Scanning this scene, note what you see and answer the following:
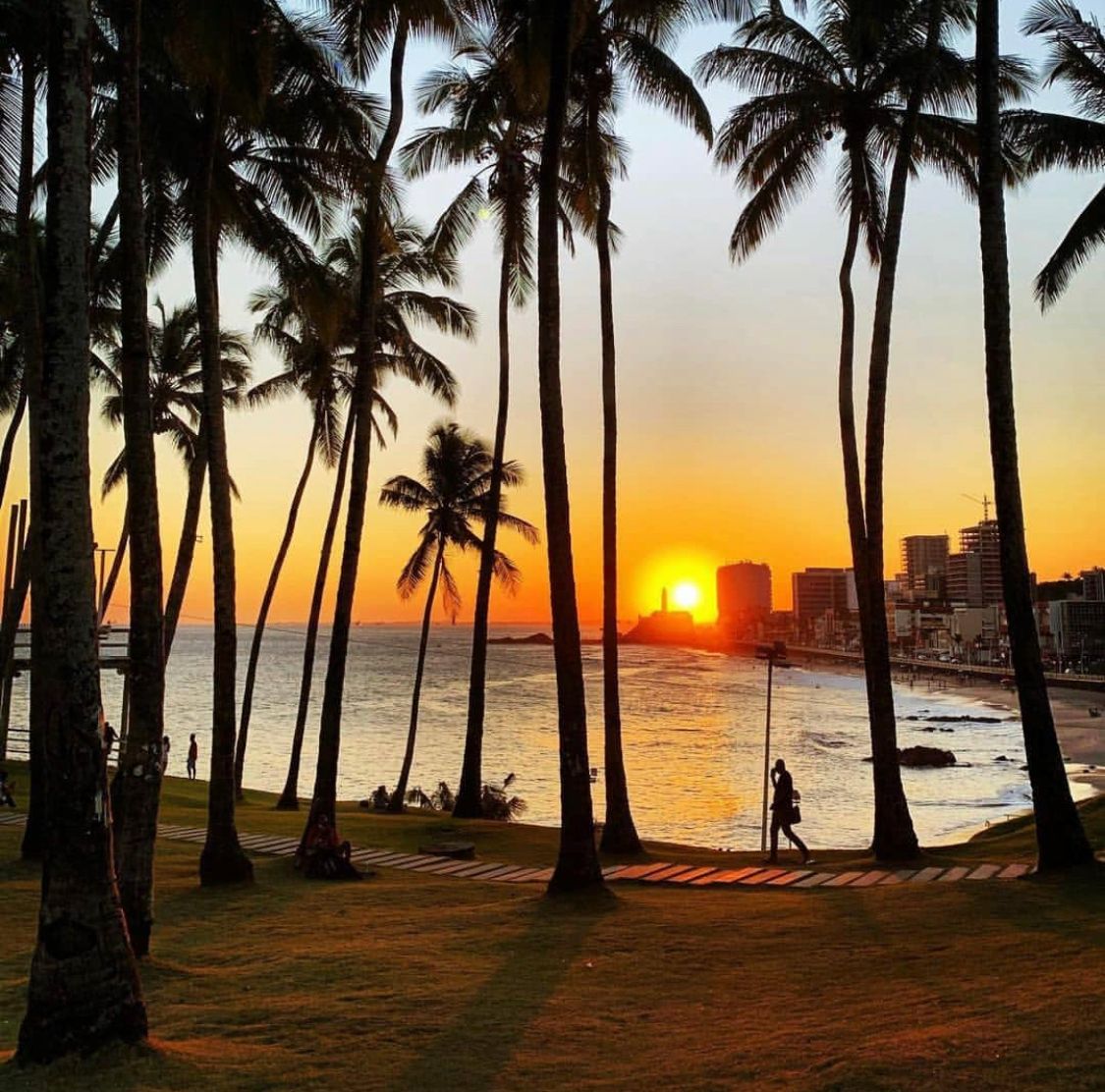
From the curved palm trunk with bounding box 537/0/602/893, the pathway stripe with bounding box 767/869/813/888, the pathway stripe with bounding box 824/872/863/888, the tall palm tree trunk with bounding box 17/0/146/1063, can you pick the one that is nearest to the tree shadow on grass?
the curved palm trunk with bounding box 537/0/602/893

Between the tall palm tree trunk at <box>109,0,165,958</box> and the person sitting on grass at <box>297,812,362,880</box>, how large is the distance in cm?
456

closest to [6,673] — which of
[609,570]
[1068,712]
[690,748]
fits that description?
[609,570]

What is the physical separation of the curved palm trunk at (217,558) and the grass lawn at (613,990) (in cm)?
65

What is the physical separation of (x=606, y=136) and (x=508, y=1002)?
15.7 meters

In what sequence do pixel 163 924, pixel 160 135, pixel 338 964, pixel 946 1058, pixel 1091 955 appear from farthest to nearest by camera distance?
1. pixel 160 135
2. pixel 163 924
3. pixel 338 964
4. pixel 1091 955
5. pixel 946 1058

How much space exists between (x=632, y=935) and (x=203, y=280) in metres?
9.31

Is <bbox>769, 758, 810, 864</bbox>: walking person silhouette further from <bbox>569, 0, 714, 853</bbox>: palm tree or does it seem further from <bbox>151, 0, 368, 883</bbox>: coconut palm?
<bbox>151, 0, 368, 883</bbox>: coconut palm

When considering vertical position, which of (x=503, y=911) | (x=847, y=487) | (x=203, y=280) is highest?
(x=203, y=280)

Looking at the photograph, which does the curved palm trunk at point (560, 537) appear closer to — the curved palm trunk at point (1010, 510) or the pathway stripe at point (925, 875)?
the pathway stripe at point (925, 875)

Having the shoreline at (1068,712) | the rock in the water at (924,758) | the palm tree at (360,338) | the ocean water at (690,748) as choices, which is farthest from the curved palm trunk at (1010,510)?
the rock in the water at (924,758)

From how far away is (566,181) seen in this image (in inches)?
755

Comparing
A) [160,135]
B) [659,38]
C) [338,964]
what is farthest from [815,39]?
[338,964]

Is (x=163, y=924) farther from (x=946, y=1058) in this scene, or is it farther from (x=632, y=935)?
(x=946, y=1058)

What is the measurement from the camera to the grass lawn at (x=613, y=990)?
5.15 meters
